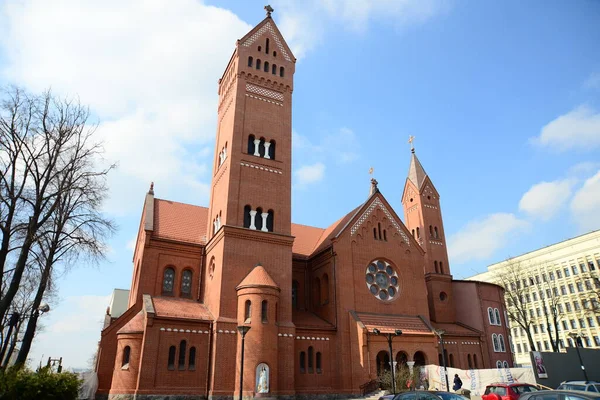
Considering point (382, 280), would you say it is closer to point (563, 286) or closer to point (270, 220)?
point (270, 220)

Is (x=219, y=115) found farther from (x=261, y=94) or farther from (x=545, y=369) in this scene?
(x=545, y=369)

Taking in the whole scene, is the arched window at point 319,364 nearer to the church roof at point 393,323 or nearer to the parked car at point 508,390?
the church roof at point 393,323

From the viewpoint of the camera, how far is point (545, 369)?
94.8ft

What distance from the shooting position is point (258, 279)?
88.9ft

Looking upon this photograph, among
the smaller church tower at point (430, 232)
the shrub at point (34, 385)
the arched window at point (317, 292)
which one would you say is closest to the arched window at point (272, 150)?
the arched window at point (317, 292)

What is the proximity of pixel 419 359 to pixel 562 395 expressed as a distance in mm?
22035

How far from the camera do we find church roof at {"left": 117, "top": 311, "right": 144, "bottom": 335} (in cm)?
2497

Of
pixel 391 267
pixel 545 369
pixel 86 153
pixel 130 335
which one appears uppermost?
pixel 86 153

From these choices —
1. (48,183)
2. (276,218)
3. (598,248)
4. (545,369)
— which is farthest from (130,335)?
(598,248)

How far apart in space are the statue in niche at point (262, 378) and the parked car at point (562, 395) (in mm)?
16267

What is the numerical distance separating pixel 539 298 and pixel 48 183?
74.5m

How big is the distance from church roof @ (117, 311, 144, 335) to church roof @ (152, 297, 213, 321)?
1.11 m

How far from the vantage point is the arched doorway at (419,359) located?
30.9 metres

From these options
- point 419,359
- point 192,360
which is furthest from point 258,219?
point 419,359
